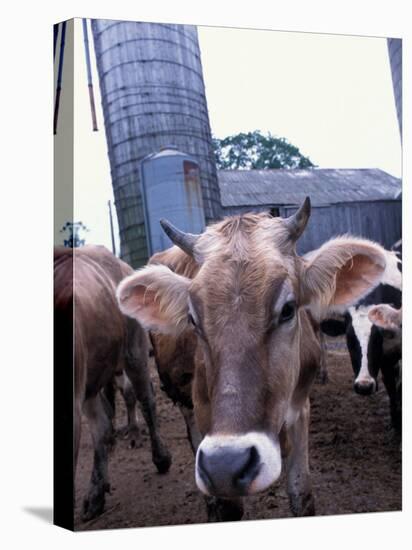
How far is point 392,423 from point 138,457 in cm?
186

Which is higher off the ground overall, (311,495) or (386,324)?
(386,324)

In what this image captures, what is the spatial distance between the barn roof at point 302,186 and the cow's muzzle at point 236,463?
183cm

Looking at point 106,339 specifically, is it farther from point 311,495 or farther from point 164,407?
point 311,495

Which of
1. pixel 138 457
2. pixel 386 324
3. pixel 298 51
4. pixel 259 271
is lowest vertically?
pixel 138 457

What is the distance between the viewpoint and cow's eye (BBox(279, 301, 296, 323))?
458cm

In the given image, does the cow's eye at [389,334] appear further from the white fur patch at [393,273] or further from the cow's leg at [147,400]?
the cow's leg at [147,400]

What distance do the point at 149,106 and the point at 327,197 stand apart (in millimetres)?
1290

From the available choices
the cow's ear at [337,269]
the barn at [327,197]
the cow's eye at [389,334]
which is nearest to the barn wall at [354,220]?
the barn at [327,197]

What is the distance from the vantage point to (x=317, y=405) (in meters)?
5.80

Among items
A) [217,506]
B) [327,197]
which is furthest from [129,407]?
[327,197]

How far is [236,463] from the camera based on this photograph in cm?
425

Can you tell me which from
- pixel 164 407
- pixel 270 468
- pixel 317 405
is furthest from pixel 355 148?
pixel 270 468

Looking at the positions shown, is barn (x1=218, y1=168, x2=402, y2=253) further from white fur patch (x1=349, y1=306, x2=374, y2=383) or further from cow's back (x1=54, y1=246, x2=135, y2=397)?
cow's back (x1=54, y1=246, x2=135, y2=397)

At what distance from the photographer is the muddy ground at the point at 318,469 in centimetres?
540
